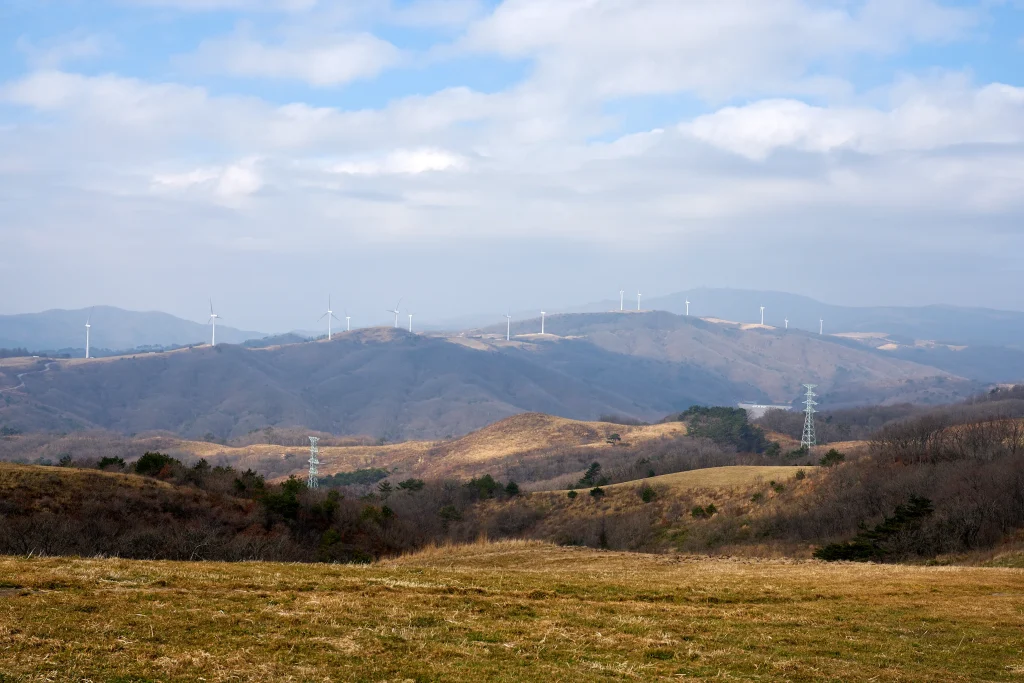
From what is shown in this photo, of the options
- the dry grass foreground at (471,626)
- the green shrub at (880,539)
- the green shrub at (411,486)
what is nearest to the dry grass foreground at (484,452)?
the green shrub at (411,486)

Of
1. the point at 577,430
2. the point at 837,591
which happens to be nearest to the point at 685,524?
the point at 837,591

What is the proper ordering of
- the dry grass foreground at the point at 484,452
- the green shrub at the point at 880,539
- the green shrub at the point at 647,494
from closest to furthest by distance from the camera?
the green shrub at the point at 880,539, the green shrub at the point at 647,494, the dry grass foreground at the point at 484,452

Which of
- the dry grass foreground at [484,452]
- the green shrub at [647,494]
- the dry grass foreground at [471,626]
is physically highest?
the dry grass foreground at [471,626]

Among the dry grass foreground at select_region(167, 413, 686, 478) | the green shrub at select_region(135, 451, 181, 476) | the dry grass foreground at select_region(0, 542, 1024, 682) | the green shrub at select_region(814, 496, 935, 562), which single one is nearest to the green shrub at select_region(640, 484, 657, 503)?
the green shrub at select_region(814, 496, 935, 562)

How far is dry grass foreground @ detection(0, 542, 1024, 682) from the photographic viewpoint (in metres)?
11.2

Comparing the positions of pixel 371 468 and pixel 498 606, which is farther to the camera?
pixel 371 468

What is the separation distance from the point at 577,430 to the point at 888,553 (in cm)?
15093

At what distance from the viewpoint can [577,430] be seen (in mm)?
190500

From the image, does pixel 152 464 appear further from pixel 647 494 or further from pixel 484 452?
pixel 484 452

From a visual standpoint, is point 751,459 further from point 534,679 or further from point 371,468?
point 534,679


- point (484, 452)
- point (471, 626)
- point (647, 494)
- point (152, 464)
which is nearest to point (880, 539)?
point (471, 626)

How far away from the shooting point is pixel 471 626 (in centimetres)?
1457

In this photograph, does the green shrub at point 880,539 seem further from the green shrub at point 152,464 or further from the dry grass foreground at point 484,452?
the dry grass foreground at point 484,452

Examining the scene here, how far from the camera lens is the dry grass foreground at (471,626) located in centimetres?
1125
